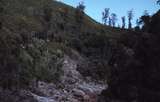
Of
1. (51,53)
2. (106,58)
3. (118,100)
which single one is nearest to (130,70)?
(118,100)

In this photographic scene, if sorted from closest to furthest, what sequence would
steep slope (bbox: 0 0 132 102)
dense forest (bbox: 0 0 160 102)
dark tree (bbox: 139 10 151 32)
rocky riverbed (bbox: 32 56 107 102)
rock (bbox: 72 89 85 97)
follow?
dense forest (bbox: 0 0 160 102) < dark tree (bbox: 139 10 151 32) < rocky riverbed (bbox: 32 56 107 102) < steep slope (bbox: 0 0 132 102) < rock (bbox: 72 89 85 97)

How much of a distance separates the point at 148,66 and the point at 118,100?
2.71 m

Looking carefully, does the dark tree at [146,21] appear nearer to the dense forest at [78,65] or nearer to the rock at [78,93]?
the dense forest at [78,65]

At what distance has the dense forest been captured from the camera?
2073cm

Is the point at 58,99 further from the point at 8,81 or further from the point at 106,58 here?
the point at 106,58

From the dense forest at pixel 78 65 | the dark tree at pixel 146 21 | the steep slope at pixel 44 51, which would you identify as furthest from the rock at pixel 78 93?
the dark tree at pixel 146 21

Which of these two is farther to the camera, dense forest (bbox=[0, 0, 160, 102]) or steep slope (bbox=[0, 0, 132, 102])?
steep slope (bbox=[0, 0, 132, 102])

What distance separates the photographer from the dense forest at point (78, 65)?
20734mm

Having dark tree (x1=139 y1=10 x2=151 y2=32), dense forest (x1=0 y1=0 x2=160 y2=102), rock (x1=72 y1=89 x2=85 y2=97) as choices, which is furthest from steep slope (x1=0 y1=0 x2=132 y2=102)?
dark tree (x1=139 y1=10 x2=151 y2=32)

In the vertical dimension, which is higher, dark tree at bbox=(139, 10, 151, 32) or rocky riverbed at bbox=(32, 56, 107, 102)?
dark tree at bbox=(139, 10, 151, 32)

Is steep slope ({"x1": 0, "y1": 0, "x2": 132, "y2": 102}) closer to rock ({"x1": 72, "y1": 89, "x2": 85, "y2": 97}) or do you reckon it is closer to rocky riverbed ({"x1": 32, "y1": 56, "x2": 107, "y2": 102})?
rocky riverbed ({"x1": 32, "y1": 56, "x2": 107, "y2": 102})

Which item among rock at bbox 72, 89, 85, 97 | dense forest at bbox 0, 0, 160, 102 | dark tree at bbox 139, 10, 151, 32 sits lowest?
rock at bbox 72, 89, 85, 97

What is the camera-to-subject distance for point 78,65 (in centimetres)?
4822

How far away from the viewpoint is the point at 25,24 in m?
56.8
